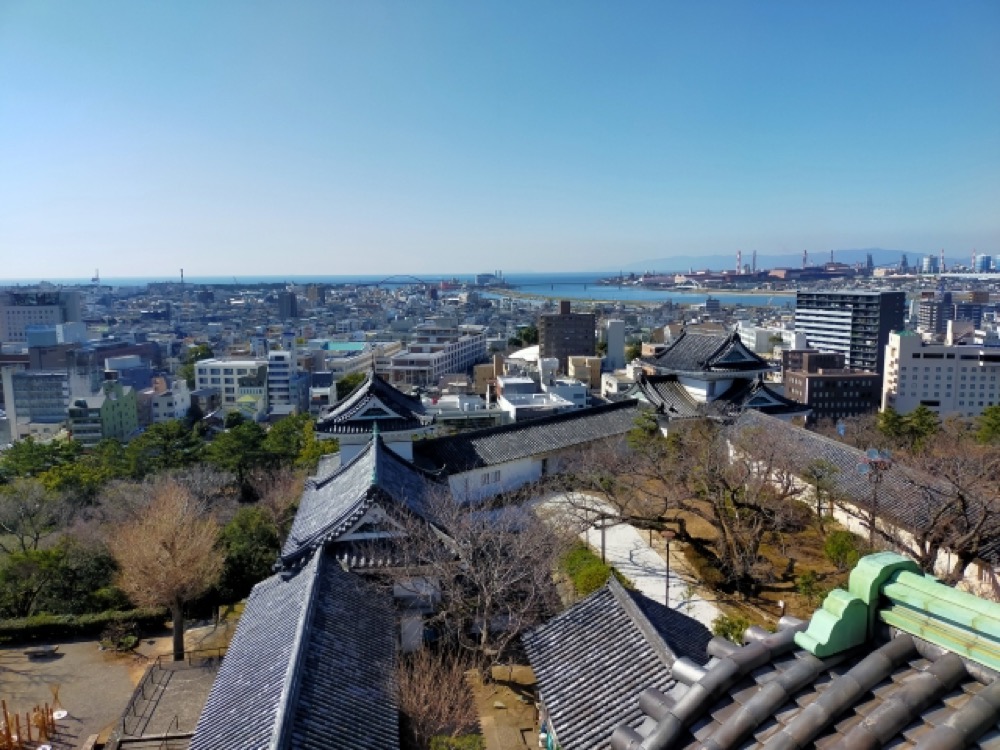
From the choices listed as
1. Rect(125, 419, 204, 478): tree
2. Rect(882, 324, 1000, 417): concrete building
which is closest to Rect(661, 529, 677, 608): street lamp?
Rect(125, 419, 204, 478): tree

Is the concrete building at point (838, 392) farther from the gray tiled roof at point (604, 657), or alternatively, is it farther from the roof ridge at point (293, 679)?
the roof ridge at point (293, 679)

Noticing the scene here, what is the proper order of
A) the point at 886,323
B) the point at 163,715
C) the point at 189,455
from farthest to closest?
1. the point at 886,323
2. the point at 189,455
3. the point at 163,715

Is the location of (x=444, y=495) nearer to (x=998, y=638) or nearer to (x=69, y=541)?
(x=69, y=541)

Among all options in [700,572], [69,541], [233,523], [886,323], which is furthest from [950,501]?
[886,323]

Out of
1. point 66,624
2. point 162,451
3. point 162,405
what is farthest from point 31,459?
point 162,405

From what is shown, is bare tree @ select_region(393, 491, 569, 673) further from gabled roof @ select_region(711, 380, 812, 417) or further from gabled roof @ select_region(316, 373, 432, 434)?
gabled roof @ select_region(711, 380, 812, 417)

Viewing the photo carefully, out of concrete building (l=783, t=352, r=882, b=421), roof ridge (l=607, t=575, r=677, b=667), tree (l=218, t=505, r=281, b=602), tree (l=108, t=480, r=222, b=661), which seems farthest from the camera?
concrete building (l=783, t=352, r=882, b=421)

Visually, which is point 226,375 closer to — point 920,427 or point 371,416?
point 371,416
